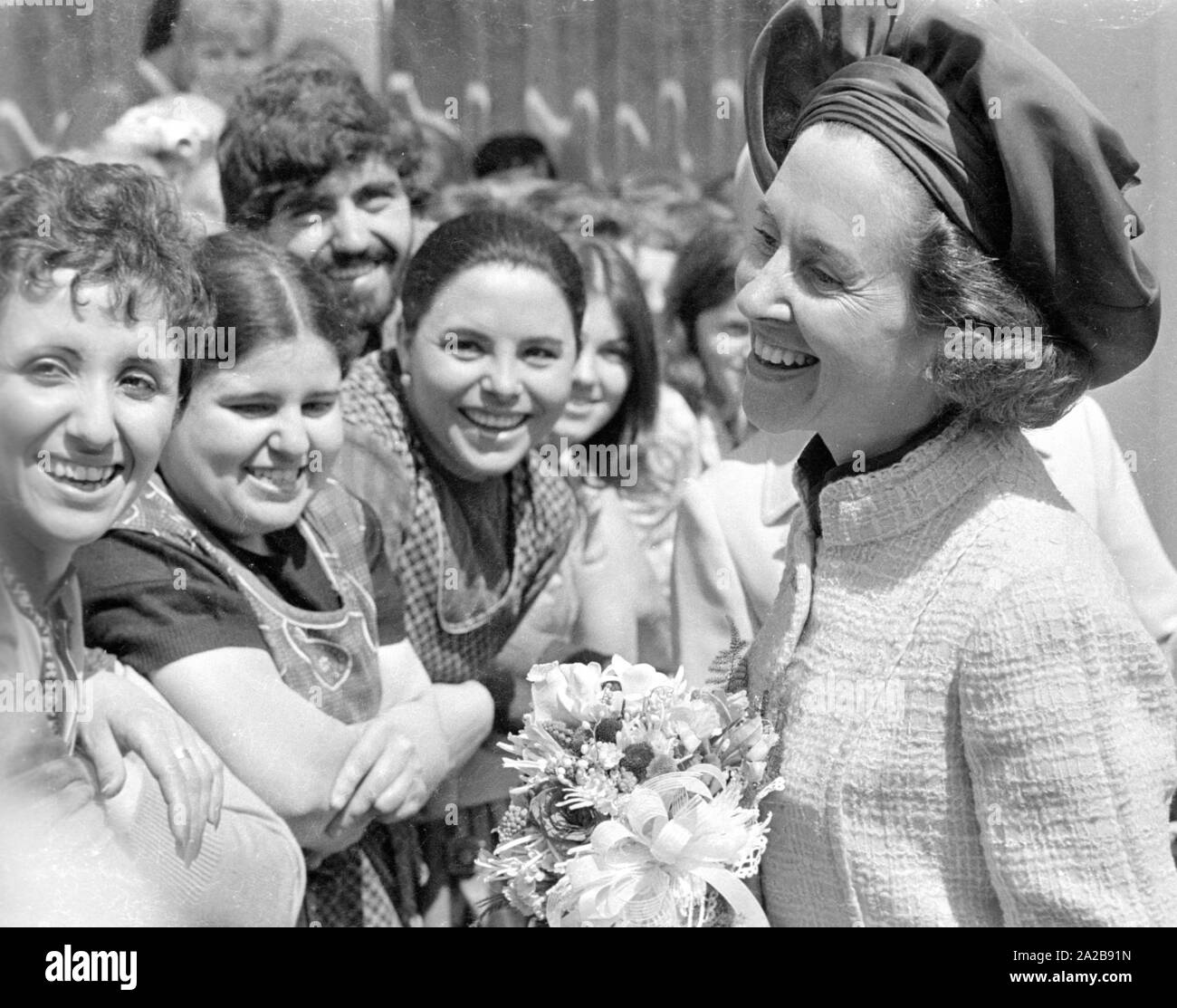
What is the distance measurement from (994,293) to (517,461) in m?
1.14

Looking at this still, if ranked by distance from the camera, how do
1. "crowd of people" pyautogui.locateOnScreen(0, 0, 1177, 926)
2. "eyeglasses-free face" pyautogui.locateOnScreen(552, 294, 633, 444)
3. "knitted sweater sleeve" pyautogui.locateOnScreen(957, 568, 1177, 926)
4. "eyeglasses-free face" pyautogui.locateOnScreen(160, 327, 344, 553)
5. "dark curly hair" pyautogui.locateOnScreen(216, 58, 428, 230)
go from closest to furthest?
1. "knitted sweater sleeve" pyautogui.locateOnScreen(957, 568, 1177, 926)
2. "crowd of people" pyautogui.locateOnScreen(0, 0, 1177, 926)
3. "eyeglasses-free face" pyautogui.locateOnScreen(160, 327, 344, 553)
4. "dark curly hair" pyautogui.locateOnScreen(216, 58, 428, 230)
5. "eyeglasses-free face" pyautogui.locateOnScreen(552, 294, 633, 444)

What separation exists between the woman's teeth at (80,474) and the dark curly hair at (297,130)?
2.23 feet

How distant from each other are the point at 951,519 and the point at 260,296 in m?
1.28

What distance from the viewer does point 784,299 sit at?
238cm

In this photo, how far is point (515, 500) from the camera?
10.2 feet

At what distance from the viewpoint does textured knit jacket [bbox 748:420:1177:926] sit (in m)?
2.10

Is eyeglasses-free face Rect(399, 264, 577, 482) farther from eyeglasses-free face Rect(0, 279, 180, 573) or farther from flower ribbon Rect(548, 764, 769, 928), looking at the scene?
flower ribbon Rect(548, 764, 769, 928)

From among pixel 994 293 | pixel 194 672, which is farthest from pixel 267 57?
pixel 994 293

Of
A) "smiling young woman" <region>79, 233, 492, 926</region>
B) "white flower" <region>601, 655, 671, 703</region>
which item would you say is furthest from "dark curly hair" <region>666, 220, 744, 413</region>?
"white flower" <region>601, 655, 671, 703</region>

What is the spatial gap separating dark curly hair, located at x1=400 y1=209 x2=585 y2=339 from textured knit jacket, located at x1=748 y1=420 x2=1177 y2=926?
0.89 m
